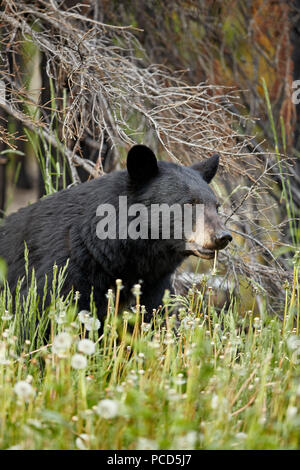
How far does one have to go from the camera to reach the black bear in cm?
333

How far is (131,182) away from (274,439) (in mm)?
1854

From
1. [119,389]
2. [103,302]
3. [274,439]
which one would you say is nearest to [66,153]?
[103,302]

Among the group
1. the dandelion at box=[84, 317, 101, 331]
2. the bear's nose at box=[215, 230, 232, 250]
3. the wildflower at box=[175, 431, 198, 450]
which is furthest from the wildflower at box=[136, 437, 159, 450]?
the bear's nose at box=[215, 230, 232, 250]

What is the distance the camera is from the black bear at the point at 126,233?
333 cm

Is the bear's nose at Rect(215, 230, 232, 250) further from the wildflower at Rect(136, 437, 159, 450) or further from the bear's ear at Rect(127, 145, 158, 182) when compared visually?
the wildflower at Rect(136, 437, 159, 450)

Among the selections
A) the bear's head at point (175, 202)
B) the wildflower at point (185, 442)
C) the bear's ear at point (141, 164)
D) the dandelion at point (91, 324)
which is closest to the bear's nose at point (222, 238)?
the bear's head at point (175, 202)

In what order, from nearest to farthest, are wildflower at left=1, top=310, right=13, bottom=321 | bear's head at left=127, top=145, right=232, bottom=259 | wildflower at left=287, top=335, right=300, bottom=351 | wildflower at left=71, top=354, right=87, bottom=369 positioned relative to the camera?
wildflower at left=71, top=354, right=87, bottom=369 → wildflower at left=287, top=335, right=300, bottom=351 → wildflower at left=1, top=310, right=13, bottom=321 → bear's head at left=127, top=145, right=232, bottom=259

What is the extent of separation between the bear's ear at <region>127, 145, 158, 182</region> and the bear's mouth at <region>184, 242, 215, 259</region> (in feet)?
1.39

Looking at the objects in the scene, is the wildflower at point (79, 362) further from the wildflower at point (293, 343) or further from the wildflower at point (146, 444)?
the wildflower at point (293, 343)

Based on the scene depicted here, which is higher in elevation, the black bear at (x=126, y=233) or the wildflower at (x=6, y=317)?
the black bear at (x=126, y=233)

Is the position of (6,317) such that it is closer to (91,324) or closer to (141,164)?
(91,324)

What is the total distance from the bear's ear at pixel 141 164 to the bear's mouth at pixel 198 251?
42 cm

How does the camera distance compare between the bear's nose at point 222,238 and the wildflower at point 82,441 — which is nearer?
the wildflower at point 82,441

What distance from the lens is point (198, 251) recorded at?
3.24 metres
